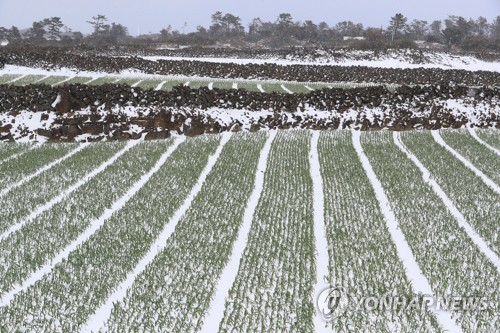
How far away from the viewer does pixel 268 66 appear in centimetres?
3978

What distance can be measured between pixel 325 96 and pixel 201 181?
1235 centimetres

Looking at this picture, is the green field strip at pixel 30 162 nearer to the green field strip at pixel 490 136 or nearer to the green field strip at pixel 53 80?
the green field strip at pixel 490 136

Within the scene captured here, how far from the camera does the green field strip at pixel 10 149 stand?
44.9 feet

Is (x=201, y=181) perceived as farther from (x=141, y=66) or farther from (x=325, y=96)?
(x=141, y=66)

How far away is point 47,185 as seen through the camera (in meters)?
11.0

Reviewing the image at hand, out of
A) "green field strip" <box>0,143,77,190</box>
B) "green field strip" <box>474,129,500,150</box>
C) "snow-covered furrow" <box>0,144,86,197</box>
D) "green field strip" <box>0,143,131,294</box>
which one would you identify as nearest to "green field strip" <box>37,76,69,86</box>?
"green field strip" <box>0,143,77,190</box>

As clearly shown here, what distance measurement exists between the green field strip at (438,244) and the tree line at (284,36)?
61.6 meters

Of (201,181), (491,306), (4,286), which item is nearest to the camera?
(491,306)

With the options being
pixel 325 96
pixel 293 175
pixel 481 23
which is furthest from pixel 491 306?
pixel 481 23

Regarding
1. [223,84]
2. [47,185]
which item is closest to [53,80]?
[223,84]

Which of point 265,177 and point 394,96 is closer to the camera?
point 265,177

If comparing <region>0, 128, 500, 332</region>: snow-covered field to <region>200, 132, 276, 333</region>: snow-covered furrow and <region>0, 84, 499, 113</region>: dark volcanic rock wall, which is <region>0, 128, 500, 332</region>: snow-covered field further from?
<region>0, 84, 499, 113</region>: dark volcanic rock wall

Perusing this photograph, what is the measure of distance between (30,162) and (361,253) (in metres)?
10.9

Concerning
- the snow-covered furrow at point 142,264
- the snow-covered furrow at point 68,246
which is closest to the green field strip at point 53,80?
the snow-covered furrow at point 68,246
